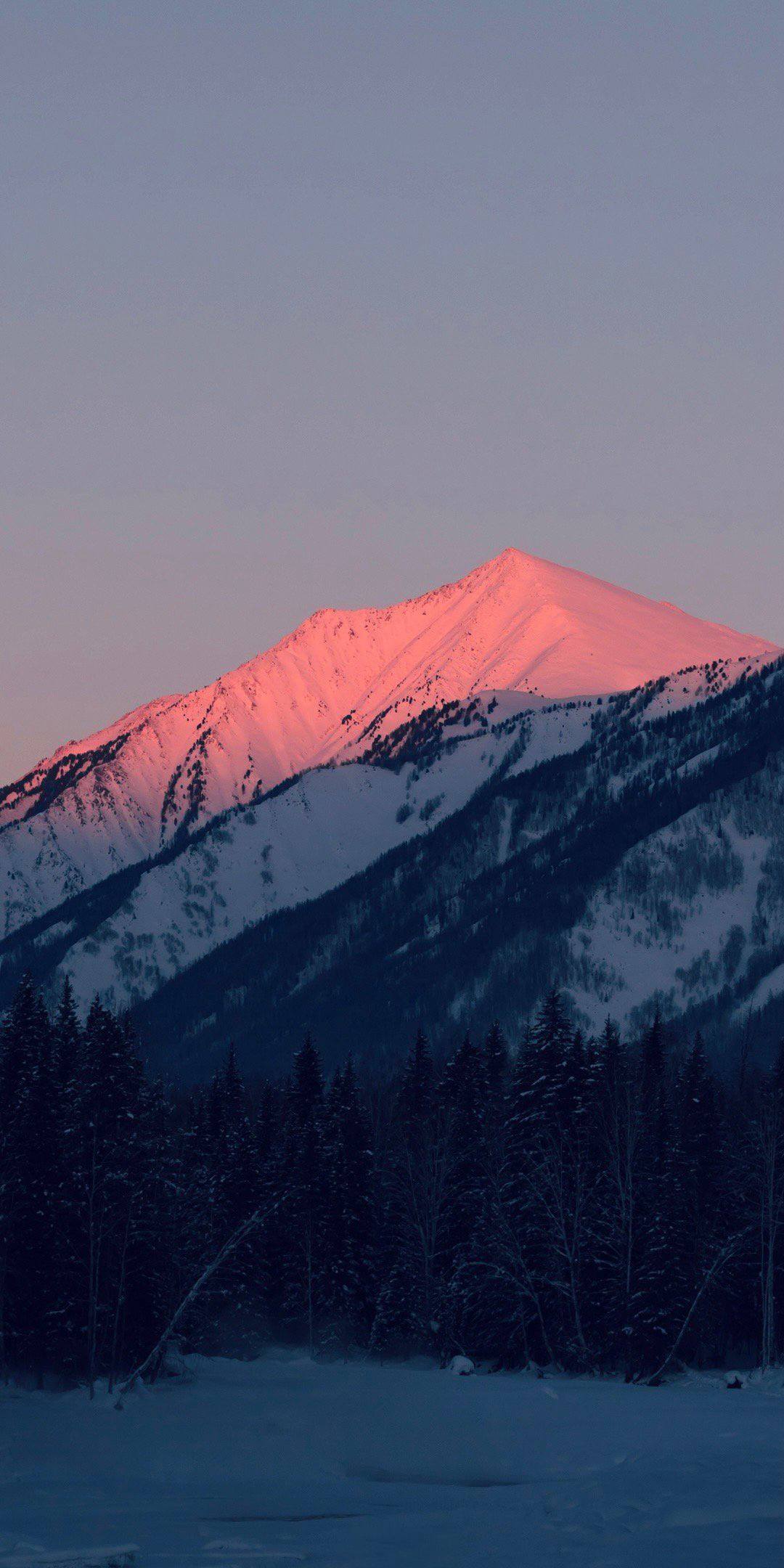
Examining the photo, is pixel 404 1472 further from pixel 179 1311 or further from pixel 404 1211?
pixel 404 1211

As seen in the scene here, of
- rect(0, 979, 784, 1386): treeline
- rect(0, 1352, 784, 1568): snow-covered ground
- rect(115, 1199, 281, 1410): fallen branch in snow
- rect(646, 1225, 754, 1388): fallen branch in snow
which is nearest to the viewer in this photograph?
rect(0, 1352, 784, 1568): snow-covered ground

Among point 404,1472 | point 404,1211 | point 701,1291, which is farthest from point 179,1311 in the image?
point 404,1211

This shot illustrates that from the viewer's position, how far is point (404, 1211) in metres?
80.5

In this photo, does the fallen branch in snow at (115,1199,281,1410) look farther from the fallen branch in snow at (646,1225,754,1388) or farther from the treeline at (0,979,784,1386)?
the fallen branch in snow at (646,1225,754,1388)

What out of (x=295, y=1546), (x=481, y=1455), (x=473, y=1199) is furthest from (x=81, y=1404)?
(x=295, y=1546)

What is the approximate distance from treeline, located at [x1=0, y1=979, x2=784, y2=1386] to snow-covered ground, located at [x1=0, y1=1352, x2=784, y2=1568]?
129 inches

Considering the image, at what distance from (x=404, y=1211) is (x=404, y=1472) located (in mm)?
29379

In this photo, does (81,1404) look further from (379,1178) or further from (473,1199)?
(379,1178)

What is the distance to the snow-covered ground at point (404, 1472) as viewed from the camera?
35.8 metres

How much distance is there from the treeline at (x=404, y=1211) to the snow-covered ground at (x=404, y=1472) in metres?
3.28

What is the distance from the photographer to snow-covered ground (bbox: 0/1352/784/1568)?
35.8 metres

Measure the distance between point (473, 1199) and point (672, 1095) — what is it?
1265cm

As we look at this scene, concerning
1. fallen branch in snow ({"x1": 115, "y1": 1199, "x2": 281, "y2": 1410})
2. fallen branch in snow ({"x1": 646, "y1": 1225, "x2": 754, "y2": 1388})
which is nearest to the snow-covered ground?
fallen branch in snow ({"x1": 115, "y1": 1199, "x2": 281, "y2": 1410})

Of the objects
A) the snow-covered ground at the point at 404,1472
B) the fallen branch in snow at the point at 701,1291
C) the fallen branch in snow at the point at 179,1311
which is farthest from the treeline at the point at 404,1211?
the snow-covered ground at the point at 404,1472
